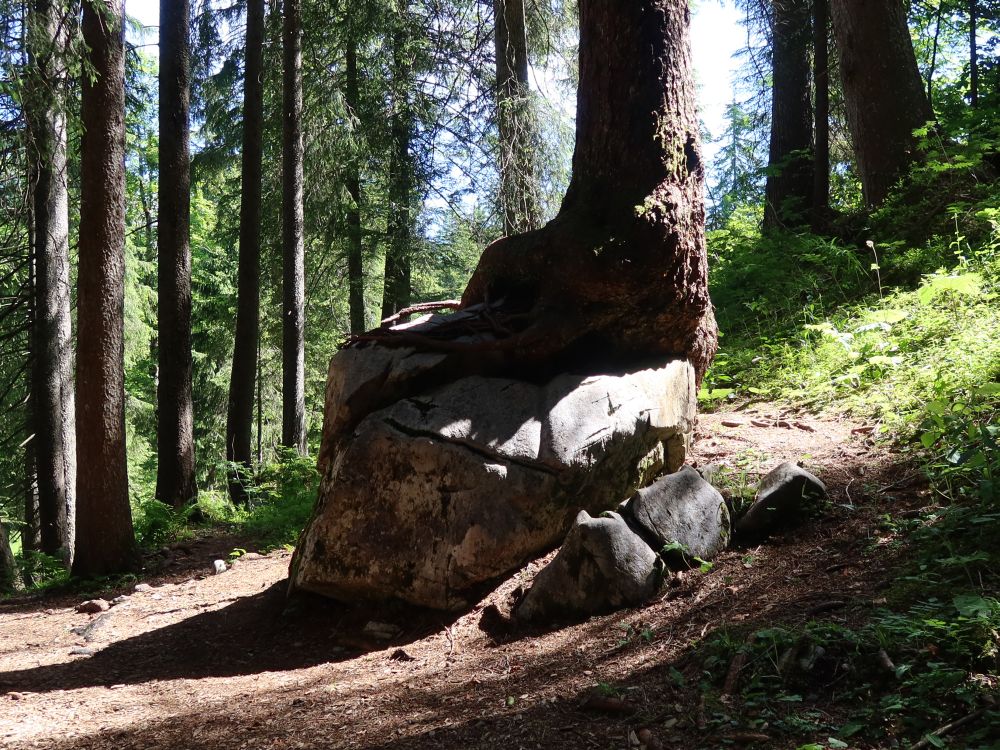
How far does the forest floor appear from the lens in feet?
10.3

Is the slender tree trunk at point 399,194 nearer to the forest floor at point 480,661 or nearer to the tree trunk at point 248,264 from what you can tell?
the tree trunk at point 248,264

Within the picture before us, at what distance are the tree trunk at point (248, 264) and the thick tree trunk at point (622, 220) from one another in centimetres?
752

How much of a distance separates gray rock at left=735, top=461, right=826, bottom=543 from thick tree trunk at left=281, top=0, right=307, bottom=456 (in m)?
9.64

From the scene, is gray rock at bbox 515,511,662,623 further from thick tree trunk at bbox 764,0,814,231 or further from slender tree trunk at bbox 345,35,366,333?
slender tree trunk at bbox 345,35,366,333

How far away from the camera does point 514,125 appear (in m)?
10.3

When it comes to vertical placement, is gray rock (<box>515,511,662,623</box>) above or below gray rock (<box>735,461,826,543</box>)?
below

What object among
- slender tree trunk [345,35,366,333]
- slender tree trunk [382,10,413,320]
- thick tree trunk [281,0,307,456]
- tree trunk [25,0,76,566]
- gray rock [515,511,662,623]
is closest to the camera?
gray rock [515,511,662,623]

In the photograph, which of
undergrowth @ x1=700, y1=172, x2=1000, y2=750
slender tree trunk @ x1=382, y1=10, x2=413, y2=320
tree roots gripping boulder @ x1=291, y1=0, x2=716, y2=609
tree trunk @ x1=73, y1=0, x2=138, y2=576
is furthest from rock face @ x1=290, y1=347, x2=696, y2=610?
slender tree trunk @ x1=382, y1=10, x2=413, y2=320

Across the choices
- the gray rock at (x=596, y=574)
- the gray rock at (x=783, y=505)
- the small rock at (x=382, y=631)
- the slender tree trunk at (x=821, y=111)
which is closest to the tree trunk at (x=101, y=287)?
the small rock at (x=382, y=631)

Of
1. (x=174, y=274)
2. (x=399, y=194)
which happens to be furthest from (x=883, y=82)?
(x=174, y=274)

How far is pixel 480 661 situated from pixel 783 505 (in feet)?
6.93

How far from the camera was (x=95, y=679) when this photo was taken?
5004 millimetres

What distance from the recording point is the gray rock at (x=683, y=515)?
15.1 feet

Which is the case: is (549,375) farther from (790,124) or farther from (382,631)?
(790,124)
